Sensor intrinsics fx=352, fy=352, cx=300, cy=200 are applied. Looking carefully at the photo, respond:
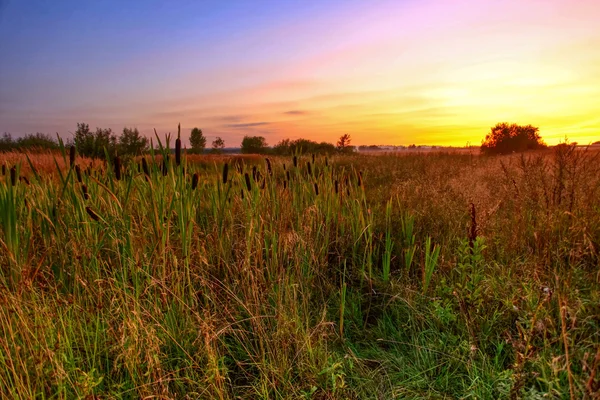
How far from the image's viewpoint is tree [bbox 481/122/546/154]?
69.0 feet

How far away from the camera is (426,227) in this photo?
12.1 feet

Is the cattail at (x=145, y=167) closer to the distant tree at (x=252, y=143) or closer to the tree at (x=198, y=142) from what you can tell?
the tree at (x=198, y=142)

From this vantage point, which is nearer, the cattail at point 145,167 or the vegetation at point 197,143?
the cattail at point 145,167

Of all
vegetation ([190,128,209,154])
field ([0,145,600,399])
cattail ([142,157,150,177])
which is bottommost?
field ([0,145,600,399])

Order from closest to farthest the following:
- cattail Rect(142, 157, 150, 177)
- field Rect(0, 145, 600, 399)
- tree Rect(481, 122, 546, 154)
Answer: field Rect(0, 145, 600, 399)
cattail Rect(142, 157, 150, 177)
tree Rect(481, 122, 546, 154)

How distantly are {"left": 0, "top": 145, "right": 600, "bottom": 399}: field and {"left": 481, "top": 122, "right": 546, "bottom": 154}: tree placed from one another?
20.4 m

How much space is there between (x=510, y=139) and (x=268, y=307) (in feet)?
75.9

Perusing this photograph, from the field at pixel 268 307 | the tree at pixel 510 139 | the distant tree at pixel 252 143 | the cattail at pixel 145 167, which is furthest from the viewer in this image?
the distant tree at pixel 252 143

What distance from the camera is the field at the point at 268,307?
5.52ft

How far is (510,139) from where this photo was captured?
69.2ft

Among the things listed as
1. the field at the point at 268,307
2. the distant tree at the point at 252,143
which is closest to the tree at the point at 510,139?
the distant tree at the point at 252,143

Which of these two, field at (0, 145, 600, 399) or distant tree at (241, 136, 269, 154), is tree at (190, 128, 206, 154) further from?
field at (0, 145, 600, 399)

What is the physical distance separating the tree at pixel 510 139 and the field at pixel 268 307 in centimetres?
2044

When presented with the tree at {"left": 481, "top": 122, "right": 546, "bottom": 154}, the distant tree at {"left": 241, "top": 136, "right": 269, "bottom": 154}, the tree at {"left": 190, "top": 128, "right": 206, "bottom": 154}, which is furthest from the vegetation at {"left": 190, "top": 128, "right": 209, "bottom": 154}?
the tree at {"left": 481, "top": 122, "right": 546, "bottom": 154}
